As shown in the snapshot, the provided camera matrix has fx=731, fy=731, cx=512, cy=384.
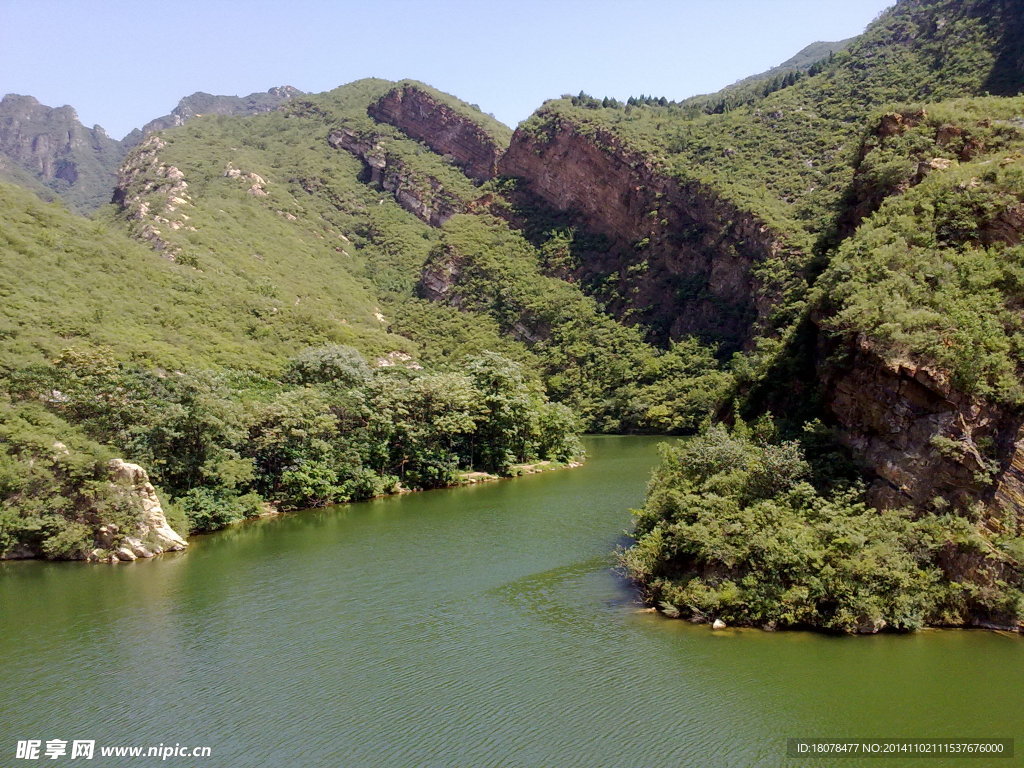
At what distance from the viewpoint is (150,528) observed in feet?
101

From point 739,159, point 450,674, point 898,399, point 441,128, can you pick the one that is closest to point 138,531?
point 450,674

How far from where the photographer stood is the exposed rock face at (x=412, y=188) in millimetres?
121644

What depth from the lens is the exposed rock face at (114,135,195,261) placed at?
74375 millimetres

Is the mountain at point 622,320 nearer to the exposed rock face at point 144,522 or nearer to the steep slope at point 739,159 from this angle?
the steep slope at point 739,159

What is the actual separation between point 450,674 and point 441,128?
5013 inches

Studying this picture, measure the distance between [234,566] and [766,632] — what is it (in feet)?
65.0

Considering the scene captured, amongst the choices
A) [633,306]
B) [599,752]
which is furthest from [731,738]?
[633,306]

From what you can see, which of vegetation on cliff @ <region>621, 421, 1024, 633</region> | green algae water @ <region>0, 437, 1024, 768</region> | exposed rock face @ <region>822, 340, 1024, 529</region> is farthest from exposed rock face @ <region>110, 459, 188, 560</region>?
exposed rock face @ <region>822, 340, 1024, 529</region>

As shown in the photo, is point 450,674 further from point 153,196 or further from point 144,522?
point 153,196

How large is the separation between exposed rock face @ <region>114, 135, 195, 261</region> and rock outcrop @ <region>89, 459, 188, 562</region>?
Result: 44.4m

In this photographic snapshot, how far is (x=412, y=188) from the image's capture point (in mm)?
122938

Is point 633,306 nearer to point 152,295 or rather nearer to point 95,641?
point 152,295

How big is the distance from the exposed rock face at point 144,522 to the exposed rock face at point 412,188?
93.2 metres

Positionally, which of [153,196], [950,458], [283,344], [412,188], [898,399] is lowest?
[283,344]
